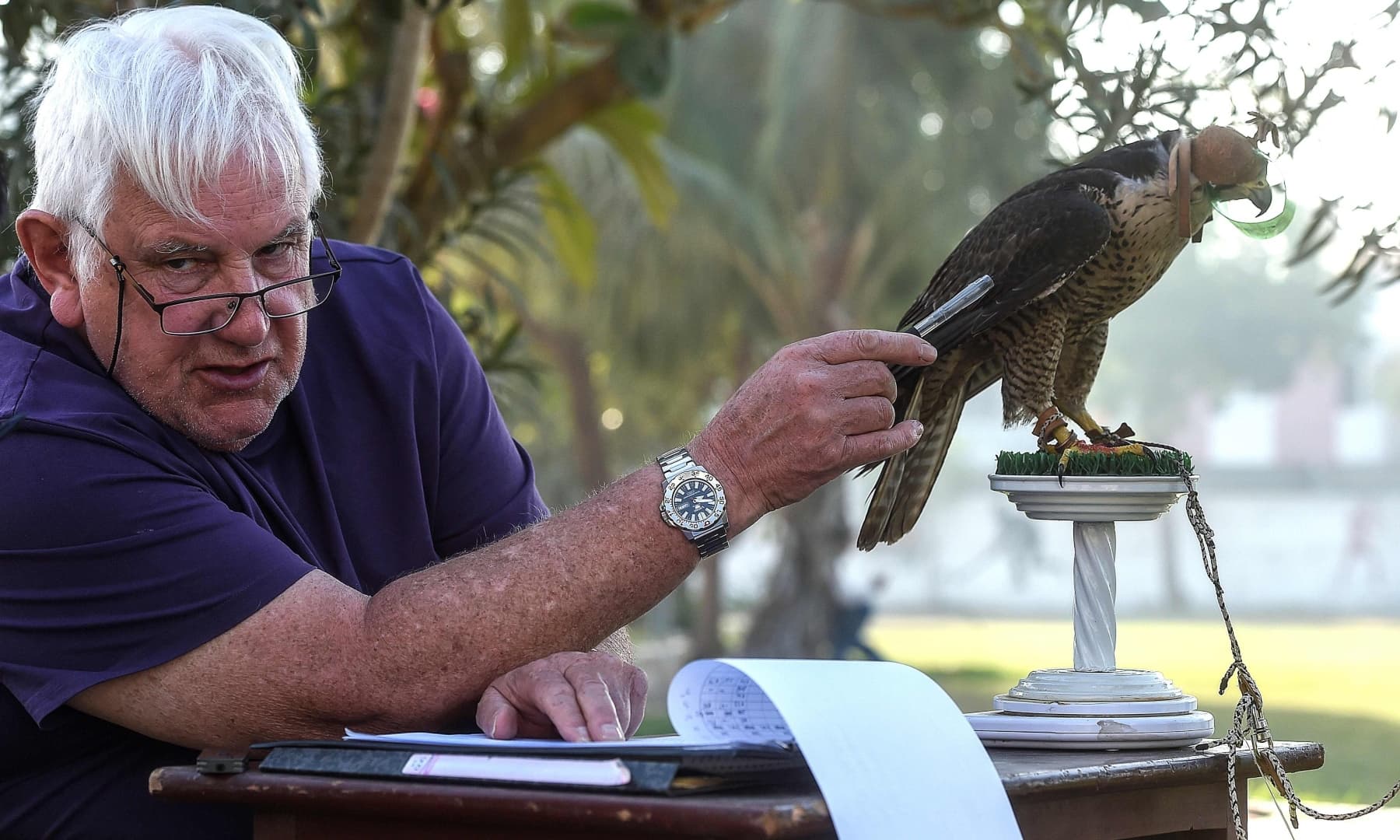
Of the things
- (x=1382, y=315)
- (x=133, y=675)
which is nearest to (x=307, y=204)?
(x=133, y=675)

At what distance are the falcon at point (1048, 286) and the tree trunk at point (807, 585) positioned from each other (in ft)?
42.6

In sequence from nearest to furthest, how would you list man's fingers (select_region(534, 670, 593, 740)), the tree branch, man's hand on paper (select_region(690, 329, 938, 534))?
man's fingers (select_region(534, 670, 593, 740))
man's hand on paper (select_region(690, 329, 938, 534))
the tree branch

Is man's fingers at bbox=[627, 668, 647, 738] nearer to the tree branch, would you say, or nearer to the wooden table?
the wooden table

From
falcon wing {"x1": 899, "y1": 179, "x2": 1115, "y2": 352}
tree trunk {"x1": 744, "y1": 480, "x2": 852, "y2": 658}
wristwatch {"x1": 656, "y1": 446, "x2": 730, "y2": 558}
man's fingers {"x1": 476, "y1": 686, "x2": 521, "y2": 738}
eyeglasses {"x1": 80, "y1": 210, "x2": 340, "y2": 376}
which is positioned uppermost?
falcon wing {"x1": 899, "y1": 179, "x2": 1115, "y2": 352}

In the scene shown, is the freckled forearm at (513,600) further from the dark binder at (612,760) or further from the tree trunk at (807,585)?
the tree trunk at (807,585)

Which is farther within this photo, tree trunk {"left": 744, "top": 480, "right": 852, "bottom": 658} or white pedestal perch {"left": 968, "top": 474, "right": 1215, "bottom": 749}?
tree trunk {"left": 744, "top": 480, "right": 852, "bottom": 658}

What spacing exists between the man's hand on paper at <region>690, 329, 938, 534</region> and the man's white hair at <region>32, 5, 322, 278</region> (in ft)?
2.01

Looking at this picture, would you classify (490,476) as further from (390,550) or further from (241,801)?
(241,801)

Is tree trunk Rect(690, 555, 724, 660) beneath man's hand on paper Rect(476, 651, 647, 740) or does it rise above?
beneath

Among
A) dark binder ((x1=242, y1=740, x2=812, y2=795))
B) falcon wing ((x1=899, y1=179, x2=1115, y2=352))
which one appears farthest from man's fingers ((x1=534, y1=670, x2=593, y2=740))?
falcon wing ((x1=899, y1=179, x2=1115, y2=352))

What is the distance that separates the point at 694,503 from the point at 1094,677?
473 mm

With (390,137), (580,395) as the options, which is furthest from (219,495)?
(580,395)

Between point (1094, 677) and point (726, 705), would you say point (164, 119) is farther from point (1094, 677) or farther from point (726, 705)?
point (1094, 677)

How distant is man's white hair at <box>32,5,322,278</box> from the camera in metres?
1.59
